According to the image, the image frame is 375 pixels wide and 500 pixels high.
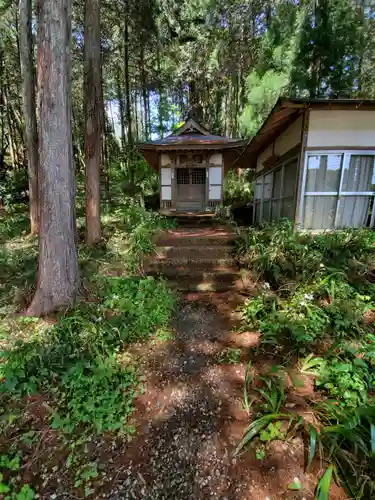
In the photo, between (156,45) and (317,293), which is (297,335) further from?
(156,45)

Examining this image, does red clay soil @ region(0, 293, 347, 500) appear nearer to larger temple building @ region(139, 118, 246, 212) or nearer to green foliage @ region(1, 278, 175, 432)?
green foliage @ region(1, 278, 175, 432)

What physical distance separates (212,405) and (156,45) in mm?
13963

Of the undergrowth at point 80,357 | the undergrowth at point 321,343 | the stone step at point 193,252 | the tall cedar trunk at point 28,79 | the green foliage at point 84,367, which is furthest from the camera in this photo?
the tall cedar trunk at point 28,79

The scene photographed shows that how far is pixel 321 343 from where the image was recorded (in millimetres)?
2623

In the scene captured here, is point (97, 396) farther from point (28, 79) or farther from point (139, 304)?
point (28, 79)

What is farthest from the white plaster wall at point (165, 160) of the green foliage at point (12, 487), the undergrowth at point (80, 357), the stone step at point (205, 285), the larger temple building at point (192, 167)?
the green foliage at point (12, 487)

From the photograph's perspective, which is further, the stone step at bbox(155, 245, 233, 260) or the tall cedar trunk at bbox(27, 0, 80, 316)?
the stone step at bbox(155, 245, 233, 260)

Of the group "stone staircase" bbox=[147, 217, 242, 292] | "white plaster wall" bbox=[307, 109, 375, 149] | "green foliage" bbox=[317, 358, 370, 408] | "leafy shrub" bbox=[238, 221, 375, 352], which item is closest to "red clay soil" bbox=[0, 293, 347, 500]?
"green foliage" bbox=[317, 358, 370, 408]

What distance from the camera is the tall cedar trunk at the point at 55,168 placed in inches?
107

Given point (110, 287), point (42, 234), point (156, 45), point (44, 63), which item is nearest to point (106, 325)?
point (110, 287)

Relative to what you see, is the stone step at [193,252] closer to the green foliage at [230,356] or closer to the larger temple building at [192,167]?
the green foliage at [230,356]

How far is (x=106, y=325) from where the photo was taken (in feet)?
9.34

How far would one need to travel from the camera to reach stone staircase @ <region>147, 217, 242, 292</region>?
421 centimetres

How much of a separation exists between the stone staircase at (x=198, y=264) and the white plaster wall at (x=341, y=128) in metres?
2.88
